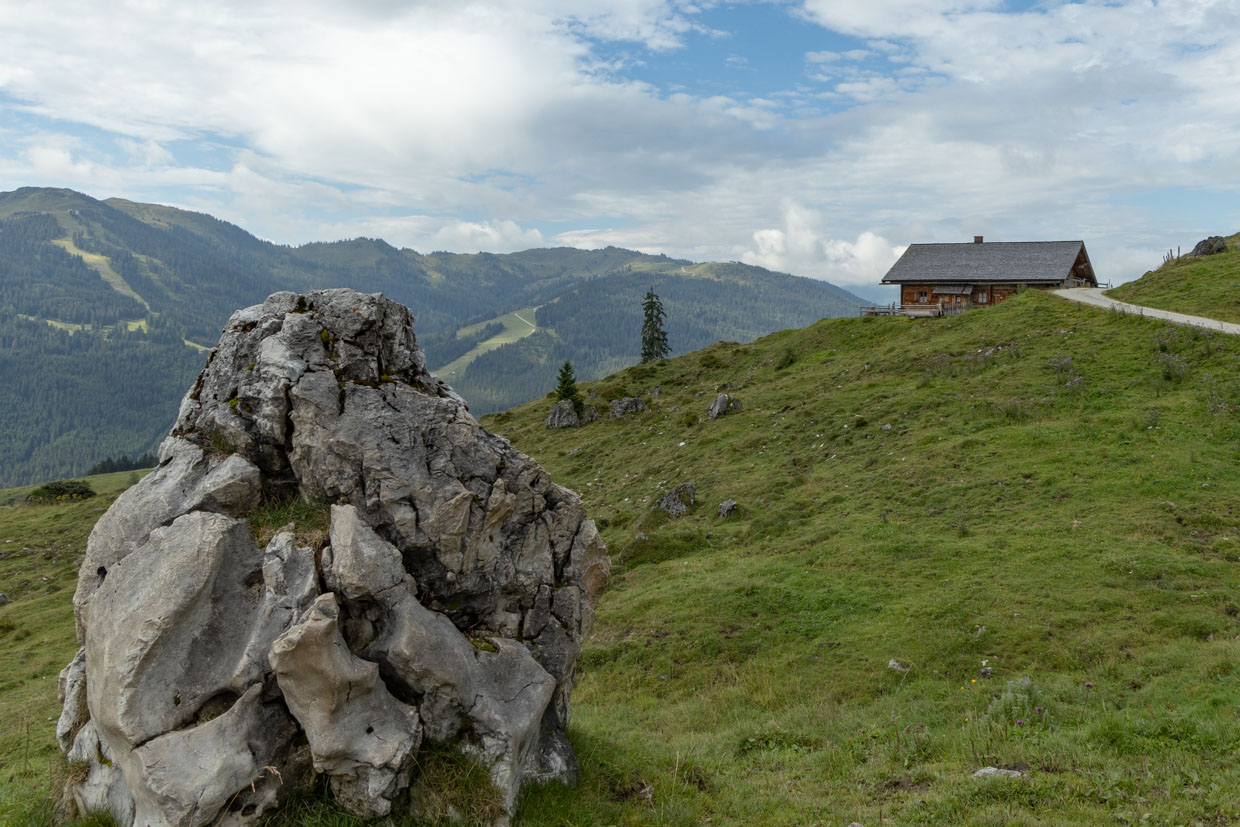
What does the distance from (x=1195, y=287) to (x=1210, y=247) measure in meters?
19.5

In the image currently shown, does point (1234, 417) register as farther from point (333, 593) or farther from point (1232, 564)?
point (333, 593)

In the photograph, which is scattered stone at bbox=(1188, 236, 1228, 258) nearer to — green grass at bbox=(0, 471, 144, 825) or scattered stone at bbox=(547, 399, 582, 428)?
scattered stone at bbox=(547, 399, 582, 428)

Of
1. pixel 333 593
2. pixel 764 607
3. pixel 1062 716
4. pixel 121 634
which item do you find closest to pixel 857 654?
pixel 764 607

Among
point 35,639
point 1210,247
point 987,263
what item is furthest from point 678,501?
point 1210,247

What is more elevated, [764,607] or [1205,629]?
[1205,629]

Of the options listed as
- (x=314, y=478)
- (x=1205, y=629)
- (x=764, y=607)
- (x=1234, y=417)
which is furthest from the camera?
(x=1234, y=417)

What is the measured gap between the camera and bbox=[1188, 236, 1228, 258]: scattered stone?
63497mm

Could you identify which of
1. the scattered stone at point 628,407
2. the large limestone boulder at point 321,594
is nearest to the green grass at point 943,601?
the large limestone boulder at point 321,594

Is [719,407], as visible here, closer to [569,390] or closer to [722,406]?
[722,406]

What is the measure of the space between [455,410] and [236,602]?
5.08m

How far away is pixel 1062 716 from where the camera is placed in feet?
46.4

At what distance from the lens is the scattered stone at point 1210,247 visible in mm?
63497

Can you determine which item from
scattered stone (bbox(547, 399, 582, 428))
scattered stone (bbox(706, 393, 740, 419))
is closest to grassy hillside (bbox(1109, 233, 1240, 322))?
scattered stone (bbox(706, 393, 740, 419))

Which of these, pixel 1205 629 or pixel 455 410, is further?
pixel 1205 629
